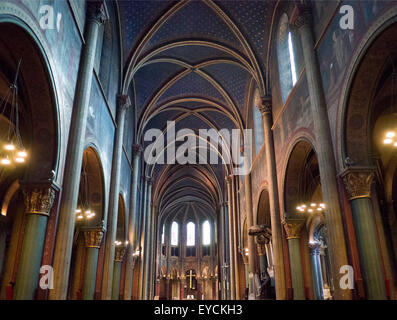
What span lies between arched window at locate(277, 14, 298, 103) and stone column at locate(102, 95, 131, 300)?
6.46m

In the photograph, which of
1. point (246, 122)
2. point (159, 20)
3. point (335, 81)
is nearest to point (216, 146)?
point (246, 122)

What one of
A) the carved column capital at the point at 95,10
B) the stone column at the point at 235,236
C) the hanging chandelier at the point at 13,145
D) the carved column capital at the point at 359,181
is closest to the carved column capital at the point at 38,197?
the hanging chandelier at the point at 13,145

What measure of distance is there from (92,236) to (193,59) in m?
11.2

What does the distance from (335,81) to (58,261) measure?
25.6 ft

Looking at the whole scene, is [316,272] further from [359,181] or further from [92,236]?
[92,236]

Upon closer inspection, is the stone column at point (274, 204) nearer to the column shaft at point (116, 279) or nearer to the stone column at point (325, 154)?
the stone column at point (325, 154)

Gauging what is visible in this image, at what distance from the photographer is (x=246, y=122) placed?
20.3 metres

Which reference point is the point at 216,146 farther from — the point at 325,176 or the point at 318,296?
the point at 325,176

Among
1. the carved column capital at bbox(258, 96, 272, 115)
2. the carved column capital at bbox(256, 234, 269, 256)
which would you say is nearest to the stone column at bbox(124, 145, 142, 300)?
the carved column capital at bbox(256, 234, 269, 256)

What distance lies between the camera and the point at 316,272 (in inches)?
685

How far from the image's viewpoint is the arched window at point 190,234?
155ft

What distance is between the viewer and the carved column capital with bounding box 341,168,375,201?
800cm

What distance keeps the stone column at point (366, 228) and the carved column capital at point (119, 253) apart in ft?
35.8

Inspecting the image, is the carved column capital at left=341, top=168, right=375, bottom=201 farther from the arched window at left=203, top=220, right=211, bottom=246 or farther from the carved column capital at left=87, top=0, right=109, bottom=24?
the arched window at left=203, top=220, right=211, bottom=246
